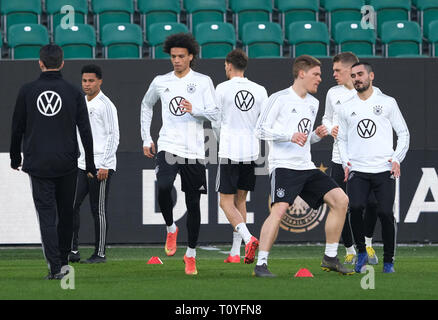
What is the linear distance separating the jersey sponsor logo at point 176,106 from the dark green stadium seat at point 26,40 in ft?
18.8

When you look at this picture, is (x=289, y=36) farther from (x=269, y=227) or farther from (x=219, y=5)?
(x=269, y=227)

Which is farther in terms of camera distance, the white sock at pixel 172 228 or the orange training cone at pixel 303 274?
the white sock at pixel 172 228

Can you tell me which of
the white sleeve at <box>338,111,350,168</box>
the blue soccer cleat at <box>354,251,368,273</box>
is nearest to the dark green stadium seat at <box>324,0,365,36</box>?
the white sleeve at <box>338,111,350,168</box>

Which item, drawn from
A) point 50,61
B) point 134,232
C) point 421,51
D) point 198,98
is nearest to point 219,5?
point 421,51

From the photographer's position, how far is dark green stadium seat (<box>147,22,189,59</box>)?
14622mm

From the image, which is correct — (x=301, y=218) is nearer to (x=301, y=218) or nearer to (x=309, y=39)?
(x=301, y=218)

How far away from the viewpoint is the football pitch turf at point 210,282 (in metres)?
7.01

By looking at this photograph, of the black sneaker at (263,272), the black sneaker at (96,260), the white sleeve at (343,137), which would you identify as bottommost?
the black sneaker at (96,260)

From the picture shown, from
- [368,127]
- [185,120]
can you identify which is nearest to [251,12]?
[185,120]

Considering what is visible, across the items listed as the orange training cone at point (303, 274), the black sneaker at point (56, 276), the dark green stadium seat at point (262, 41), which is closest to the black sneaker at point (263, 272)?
the orange training cone at point (303, 274)

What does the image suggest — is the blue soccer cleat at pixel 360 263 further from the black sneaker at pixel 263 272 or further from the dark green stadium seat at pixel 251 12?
the dark green stadium seat at pixel 251 12

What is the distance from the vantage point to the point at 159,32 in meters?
14.7

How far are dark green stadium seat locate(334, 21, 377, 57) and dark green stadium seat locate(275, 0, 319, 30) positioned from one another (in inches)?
33.6

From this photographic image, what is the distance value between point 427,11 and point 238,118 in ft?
22.6
